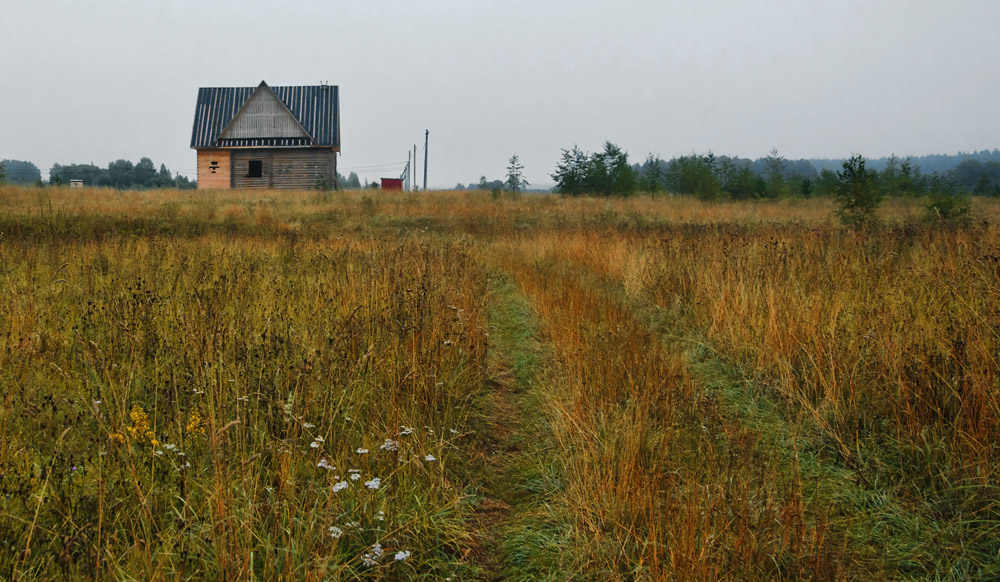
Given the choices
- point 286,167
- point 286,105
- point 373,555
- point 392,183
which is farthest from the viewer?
point 392,183

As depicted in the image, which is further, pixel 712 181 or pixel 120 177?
pixel 120 177

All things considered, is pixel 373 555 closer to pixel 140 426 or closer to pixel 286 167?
pixel 140 426

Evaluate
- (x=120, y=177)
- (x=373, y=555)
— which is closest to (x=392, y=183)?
(x=373, y=555)

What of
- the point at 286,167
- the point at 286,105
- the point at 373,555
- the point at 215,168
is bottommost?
the point at 373,555

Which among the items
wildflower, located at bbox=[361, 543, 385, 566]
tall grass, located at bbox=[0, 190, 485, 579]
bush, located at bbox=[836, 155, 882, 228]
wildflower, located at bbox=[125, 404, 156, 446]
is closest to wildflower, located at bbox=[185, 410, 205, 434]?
tall grass, located at bbox=[0, 190, 485, 579]

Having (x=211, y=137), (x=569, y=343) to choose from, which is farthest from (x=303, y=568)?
(x=211, y=137)

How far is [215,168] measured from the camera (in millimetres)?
37062

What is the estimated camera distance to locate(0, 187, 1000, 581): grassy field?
7.73ft

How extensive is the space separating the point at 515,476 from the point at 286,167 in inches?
1455

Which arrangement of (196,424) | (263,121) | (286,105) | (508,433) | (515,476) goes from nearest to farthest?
(196,424)
(515,476)
(508,433)
(263,121)
(286,105)

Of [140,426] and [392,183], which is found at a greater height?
[392,183]

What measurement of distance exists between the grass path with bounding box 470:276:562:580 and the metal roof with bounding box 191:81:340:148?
33.9 metres

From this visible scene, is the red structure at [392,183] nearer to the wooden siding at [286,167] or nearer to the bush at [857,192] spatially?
the wooden siding at [286,167]

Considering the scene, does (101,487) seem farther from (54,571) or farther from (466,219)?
(466,219)
